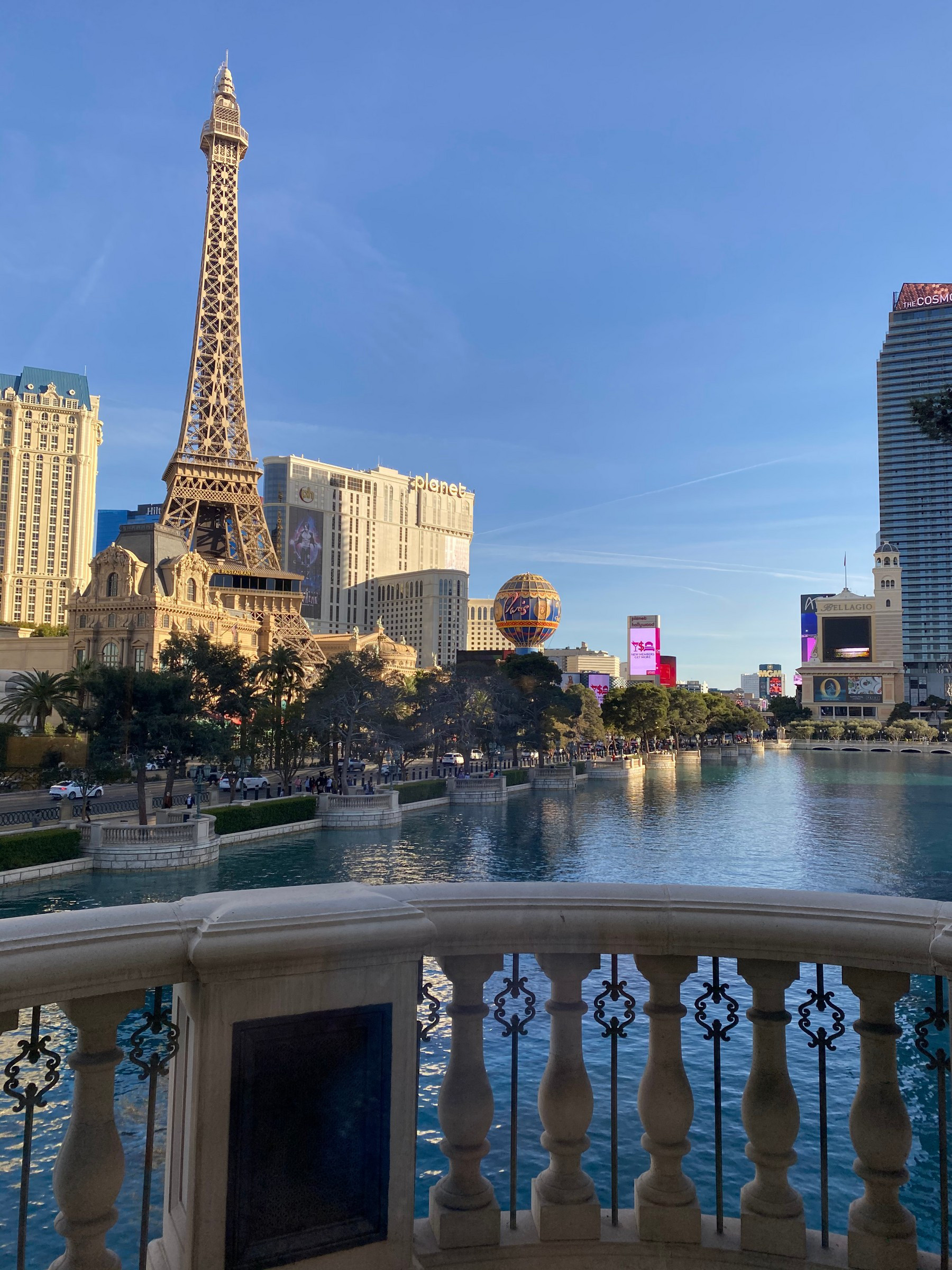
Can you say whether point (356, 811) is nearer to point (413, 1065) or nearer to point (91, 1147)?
point (413, 1065)

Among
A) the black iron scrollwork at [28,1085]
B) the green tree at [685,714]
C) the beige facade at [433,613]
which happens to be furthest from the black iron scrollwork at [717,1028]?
the beige facade at [433,613]

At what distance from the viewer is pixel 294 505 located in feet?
560

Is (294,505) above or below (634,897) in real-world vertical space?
above

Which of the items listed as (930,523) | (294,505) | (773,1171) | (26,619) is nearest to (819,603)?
(930,523)

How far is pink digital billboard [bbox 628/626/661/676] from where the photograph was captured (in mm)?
156000

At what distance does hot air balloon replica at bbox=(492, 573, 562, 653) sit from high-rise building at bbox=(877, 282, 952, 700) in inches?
4093

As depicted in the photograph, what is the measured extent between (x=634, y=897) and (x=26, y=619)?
147 meters

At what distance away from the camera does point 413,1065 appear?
3014 mm

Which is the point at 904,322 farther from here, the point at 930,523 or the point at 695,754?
the point at 695,754

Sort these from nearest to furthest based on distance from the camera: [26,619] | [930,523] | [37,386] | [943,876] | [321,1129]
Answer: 1. [321,1129]
2. [943,876]
3. [26,619]
4. [37,386]
5. [930,523]

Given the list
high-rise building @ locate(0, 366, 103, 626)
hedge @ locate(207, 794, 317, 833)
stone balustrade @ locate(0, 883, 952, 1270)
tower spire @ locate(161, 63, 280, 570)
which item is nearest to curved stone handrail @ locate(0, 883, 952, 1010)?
stone balustrade @ locate(0, 883, 952, 1270)

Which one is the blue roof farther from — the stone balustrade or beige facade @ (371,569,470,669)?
the stone balustrade

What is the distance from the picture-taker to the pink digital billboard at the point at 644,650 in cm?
15600

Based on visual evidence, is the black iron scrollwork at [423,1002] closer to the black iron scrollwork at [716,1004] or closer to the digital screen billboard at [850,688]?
the black iron scrollwork at [716,1004]
